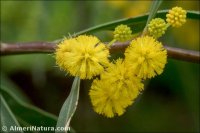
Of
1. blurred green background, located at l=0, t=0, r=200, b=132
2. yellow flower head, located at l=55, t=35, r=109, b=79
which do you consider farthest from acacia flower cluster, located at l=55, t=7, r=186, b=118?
blurred green background, located at l=0, t=0, r=200, b=132

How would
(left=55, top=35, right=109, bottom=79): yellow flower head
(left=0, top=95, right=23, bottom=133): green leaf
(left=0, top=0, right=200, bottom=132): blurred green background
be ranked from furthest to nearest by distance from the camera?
1. (left=0, top=0, right=200, bottom=132): blurred green background
2. (left=0, top=95, right=23, bottom=133): green leaf
3. (left=55, top=35, right=109, bottom=79): yellow flower head

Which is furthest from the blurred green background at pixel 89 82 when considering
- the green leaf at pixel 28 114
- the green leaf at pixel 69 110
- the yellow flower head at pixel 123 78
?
the yellow flower head at pixel 123 78

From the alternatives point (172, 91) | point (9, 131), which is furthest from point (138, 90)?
point (172, 91)

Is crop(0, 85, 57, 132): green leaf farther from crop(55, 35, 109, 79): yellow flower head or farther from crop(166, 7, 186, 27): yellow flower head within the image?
crop(166, 7, 186, 27): yellow flower head

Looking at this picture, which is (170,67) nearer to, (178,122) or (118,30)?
(178,122)

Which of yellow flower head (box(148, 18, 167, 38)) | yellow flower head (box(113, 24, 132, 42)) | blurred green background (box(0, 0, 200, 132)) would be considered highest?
yellow flower head (box(148, 18, 167, 38))

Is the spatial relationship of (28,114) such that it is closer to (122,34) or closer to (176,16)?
(122,34)
